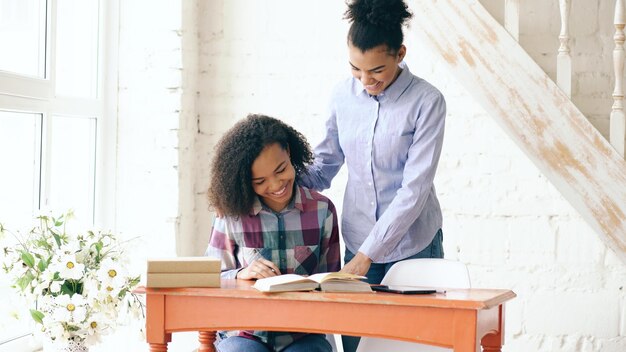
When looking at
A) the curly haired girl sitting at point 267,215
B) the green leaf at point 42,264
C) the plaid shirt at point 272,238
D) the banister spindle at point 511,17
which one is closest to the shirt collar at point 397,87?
the curly haired girl sitting at point 267,215

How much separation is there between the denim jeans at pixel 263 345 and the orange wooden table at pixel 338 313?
9 cm

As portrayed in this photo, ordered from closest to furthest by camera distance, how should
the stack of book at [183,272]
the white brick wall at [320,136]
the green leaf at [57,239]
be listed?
the stack of book at [183,272] → the green leaf at [57,239] → the white brick wall at [320,136]

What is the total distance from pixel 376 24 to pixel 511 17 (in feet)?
2.26

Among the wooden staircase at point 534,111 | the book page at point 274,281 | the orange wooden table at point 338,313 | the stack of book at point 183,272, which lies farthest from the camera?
the wooden staircase at point 534,111

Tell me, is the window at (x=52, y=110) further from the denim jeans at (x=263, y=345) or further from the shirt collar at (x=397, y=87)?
the shirt collar at (x=397, y=87)

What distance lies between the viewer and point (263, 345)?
2580mm

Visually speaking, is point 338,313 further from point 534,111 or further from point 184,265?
point 534,111

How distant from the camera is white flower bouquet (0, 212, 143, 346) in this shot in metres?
2.44

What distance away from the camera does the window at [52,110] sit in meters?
3.12

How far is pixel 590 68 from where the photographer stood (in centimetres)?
353

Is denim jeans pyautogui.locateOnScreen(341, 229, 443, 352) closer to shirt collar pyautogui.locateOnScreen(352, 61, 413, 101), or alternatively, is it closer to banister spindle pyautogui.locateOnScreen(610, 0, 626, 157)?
shirt collar pyautogui.locateOnScreen(352, 61, 413, 101)

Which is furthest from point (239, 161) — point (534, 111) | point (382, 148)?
point (534, 111)

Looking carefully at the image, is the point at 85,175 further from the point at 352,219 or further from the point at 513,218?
the point at 513,218

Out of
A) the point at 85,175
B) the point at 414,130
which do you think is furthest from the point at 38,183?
the point at 414,130
